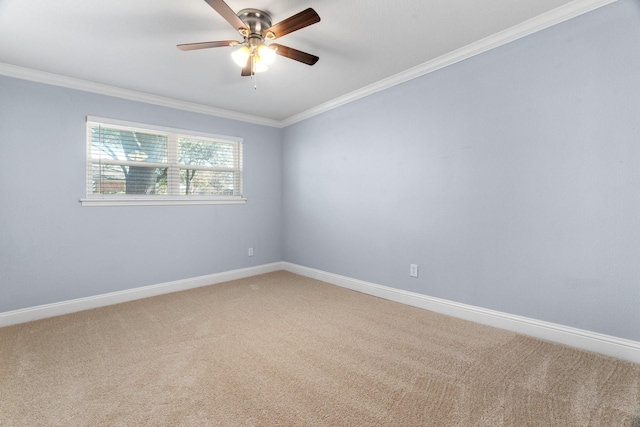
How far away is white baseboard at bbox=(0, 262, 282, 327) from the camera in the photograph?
9.48ft

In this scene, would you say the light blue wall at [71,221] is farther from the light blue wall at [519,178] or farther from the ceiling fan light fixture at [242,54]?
the light blue wall at [519,178]

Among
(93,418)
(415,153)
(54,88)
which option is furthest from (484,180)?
(54,88)

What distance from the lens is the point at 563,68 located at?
2.23 meters

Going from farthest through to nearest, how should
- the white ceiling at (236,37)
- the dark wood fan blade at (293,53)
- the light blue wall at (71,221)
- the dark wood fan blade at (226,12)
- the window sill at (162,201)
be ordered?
the window sill at (162,201) < the light blue wall at (71,221) < the dark wood fan blade at (293,53) < the white ceiling at (236,37) < the dark wood fan blade at (226,12)

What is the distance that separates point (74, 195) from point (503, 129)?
4.20 m

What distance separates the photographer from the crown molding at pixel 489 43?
212 centimetres

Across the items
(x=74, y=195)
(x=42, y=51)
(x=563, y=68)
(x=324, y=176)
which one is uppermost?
(x=42, y=51)

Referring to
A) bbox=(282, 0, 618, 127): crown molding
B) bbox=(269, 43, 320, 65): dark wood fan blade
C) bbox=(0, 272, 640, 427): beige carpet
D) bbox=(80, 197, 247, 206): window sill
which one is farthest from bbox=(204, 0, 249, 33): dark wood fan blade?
bbox=(80, 197, 247, 206): window sill

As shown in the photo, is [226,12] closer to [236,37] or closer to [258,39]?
[258,39]

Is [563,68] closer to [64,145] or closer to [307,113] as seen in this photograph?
[307,113]

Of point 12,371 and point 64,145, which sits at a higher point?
point 64,145

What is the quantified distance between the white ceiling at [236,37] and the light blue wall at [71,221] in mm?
345

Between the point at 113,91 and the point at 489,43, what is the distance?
3.82 m

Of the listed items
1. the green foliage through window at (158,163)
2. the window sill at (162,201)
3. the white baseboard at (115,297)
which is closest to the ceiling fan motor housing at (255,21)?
the green foliage through window at (158,163)
